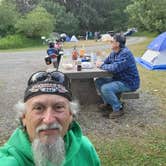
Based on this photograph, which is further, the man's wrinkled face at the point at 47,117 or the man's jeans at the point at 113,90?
the man's jeans at the point at 113,90

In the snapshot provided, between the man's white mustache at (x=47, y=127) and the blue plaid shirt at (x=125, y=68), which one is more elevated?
the man's white mustache at (x=47, y=127)

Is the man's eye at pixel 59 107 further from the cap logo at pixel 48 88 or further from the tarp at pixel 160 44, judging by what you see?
the tarp at pixel 160 44

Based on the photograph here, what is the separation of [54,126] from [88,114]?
495 cm

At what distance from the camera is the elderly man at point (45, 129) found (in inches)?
70.9

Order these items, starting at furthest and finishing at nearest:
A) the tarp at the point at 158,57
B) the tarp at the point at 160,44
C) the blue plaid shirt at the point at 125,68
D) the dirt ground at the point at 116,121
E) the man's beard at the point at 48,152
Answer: the tarp at the point at 160,44 → the tarp at the point at 158,57 → the blue plaid shirt at the point at 125,68 → the dirt ground at the point at 116,121 → the man's beard at the point at 48,152

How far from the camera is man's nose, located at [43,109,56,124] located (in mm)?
1827

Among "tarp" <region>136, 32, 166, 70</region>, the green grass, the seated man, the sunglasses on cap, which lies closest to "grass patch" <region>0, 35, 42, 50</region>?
"tarp" <region>136, 32, 166, 70</region>

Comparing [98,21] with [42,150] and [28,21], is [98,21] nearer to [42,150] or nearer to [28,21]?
[28,21]

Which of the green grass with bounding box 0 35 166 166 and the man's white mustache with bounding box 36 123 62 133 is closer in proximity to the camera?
the man's white mustache with bounding box 36 123 62 133

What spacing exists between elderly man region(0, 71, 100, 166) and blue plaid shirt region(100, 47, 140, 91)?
4.43 meters

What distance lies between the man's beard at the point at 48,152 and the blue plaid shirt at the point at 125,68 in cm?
464

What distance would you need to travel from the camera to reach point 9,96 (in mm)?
8680

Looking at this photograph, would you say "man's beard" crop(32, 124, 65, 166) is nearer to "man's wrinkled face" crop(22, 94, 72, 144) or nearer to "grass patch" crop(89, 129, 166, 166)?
"man's wrinkled face" crop(22, 94, 72, 144)

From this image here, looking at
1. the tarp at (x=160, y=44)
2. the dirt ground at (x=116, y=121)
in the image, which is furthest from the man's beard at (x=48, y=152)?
the tarp at (x=160, y=44)
